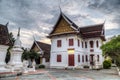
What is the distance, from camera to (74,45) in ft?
88.4

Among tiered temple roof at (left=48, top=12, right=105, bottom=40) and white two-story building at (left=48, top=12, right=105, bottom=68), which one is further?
tiered temple roof at (left=48, top=12, right=105, bottom=40)

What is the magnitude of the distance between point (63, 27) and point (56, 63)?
689 cm

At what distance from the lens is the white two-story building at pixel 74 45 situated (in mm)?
27016

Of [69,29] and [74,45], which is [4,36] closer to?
[69,29]

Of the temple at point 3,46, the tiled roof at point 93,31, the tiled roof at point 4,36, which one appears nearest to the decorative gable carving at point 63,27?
the tiled roof at point 93,31

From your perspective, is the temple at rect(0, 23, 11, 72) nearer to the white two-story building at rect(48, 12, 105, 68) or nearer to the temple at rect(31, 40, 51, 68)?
the white two-story building at rect(48, 12, 105, 68)

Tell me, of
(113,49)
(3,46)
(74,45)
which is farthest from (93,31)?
(3,46)

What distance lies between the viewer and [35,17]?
22.9 meters

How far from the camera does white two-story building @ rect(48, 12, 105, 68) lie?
27016 mm

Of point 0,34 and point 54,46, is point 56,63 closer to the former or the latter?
point 54,46

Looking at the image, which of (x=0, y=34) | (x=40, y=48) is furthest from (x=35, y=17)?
(x=40, y=48)

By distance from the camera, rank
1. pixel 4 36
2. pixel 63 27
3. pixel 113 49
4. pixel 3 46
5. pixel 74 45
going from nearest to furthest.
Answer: pixel 113 49 < pixel 3 46 < pixel 4 36 < pixel 74 45 < pixel 63 27

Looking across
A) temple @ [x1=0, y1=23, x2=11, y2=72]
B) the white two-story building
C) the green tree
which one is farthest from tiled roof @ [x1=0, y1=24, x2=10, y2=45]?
the green tree

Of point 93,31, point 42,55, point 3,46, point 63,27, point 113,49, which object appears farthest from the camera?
point 42,55
